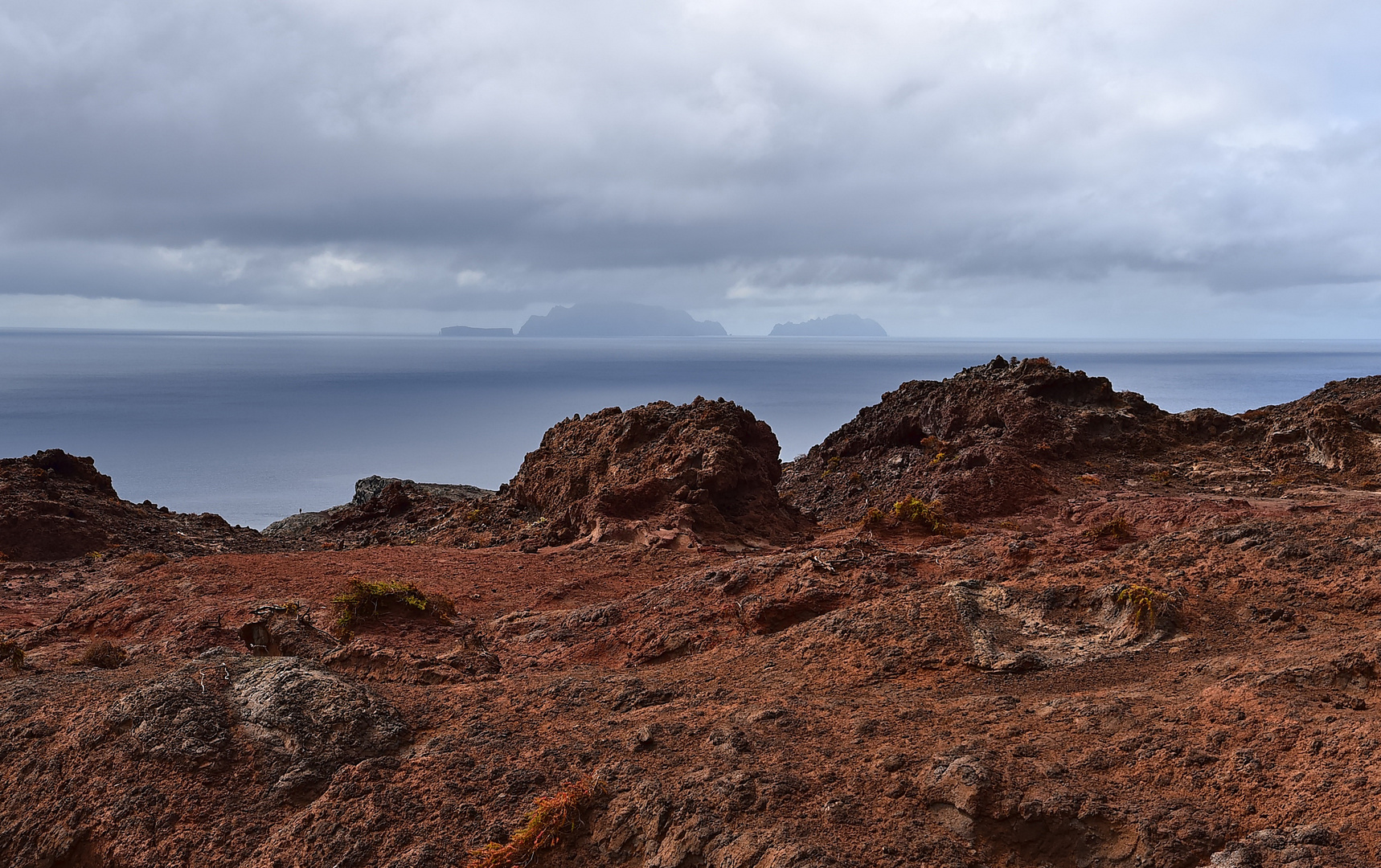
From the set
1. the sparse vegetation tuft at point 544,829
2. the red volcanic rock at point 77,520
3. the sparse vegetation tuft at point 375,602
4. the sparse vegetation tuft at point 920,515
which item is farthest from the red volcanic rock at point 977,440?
the red volcanic rock at point 77,520

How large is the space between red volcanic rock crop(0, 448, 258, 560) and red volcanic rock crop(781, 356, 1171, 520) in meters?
21.7

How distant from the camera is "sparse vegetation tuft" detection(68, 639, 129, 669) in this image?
10695 mm

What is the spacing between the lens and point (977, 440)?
28.7m

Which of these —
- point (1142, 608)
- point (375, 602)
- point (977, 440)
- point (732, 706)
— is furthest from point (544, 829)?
point (977, 440)

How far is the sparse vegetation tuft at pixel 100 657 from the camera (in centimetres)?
1070

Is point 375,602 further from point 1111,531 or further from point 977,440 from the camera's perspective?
point 977,440

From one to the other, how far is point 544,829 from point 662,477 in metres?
15.7

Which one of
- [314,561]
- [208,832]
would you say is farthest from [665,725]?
[314,561]

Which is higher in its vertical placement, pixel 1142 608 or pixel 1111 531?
pixel 1142 608

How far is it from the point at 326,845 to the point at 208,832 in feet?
3.71

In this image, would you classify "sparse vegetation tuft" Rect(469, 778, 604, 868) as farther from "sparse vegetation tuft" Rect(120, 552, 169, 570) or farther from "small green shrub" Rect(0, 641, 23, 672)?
"sparse vegetation tuft" Rect(120, 552, 169, 570)

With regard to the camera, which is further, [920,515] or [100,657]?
[920,515]

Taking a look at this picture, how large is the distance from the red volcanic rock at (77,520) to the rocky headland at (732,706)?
639 cm

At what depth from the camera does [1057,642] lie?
966cm
